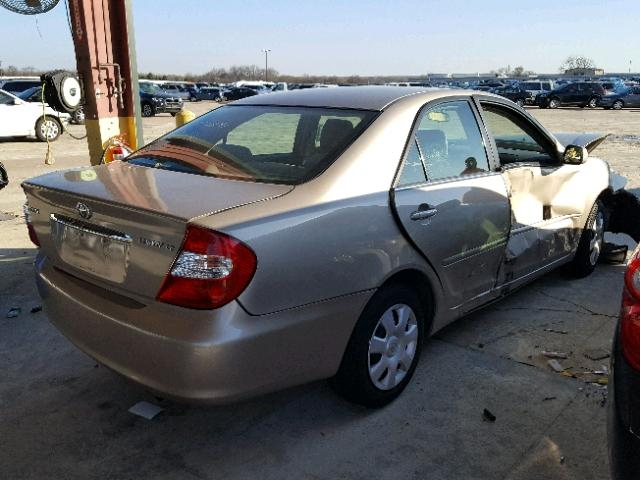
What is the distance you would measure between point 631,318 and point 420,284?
1333mm

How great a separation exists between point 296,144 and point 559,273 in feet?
10.3

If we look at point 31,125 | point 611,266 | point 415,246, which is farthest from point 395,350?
point 31,125

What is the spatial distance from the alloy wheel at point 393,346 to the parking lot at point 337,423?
7.1 inches

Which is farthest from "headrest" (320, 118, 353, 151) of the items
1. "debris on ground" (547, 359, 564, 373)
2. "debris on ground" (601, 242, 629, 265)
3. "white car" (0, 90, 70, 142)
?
"white car" (0, 90, 70, 142)

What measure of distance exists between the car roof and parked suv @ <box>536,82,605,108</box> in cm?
3488

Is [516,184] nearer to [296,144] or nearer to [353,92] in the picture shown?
[353,92]

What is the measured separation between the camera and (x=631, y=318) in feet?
6.14

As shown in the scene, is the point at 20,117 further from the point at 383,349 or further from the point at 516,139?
the point at 383,349

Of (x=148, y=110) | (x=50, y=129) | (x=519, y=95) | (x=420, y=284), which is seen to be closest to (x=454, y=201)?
(x=420, y=284)

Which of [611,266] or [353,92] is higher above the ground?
[353,92]

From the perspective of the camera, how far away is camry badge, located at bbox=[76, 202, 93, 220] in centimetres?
249

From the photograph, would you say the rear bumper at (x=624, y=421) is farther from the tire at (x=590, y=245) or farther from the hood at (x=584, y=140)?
the hood at (x=584, y=140)

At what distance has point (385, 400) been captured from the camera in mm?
2982

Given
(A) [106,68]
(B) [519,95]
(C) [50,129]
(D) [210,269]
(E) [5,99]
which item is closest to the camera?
(D) [210,269]
